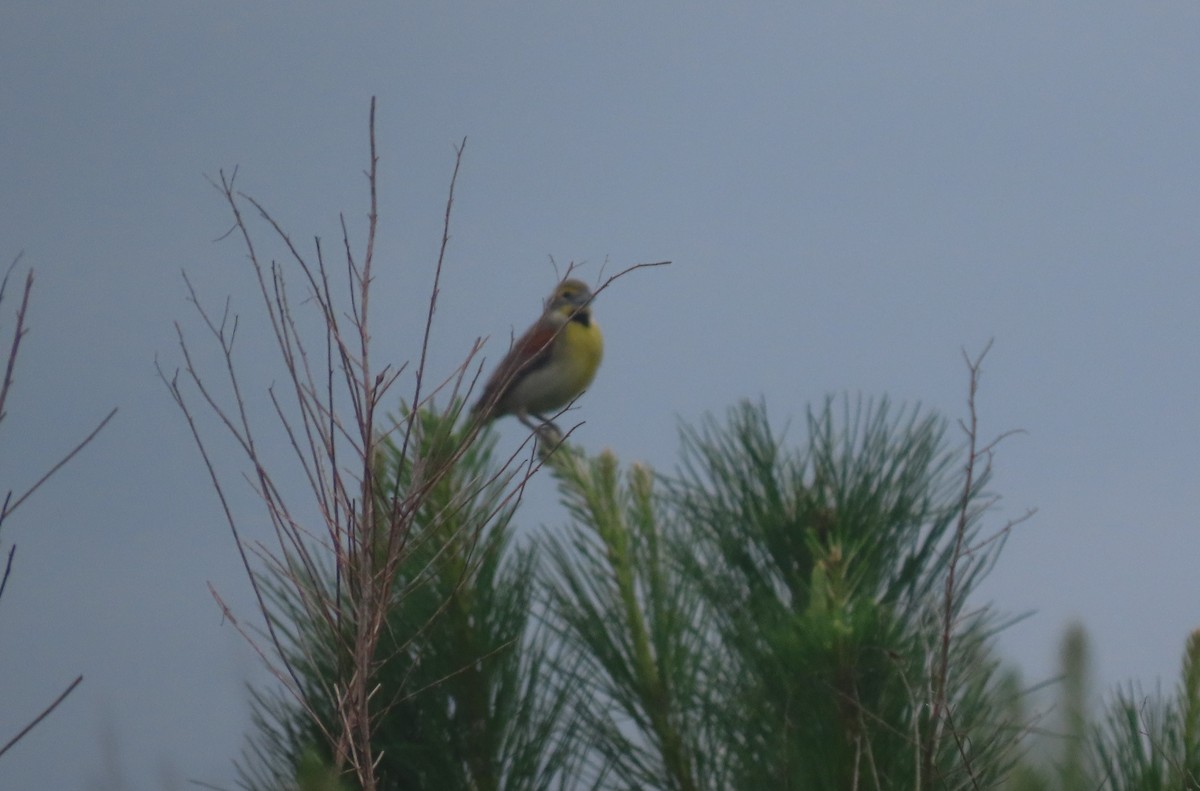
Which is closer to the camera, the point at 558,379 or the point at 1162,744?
the point at 1162,744

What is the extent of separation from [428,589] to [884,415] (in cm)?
63

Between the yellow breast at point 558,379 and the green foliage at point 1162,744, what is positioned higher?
the yellow breast at point 558,379

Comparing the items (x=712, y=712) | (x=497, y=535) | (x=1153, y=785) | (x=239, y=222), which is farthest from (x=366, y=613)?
(x=1153, y=785)

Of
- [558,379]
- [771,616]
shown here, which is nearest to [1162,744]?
[771,616]

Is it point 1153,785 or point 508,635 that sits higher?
point 508,635

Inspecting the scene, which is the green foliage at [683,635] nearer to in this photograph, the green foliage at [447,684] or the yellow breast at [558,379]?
the green foliage at [447,684]

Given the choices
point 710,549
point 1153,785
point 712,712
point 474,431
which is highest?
point 710,549

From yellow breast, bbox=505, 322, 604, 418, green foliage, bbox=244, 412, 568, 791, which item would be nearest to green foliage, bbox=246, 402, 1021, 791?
green foliage, bbox=244, 412, 568, 791

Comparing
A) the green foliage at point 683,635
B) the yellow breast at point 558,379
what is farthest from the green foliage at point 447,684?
the yellow breast at point 558,379

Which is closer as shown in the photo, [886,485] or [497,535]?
[497,535]

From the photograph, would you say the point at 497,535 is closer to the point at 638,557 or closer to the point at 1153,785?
the point at 638,557

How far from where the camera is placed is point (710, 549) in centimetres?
172

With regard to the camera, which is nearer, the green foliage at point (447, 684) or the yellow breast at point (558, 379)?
the green foliage at point (447, 684)

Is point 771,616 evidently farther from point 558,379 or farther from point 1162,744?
point 558,379
